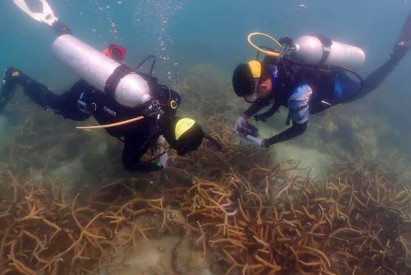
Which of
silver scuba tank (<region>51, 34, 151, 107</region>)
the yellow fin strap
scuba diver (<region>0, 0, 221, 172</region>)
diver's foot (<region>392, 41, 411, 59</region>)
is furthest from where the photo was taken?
diver's foot (<region>392, 41, 411, 59</region>)

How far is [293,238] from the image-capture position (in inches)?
171

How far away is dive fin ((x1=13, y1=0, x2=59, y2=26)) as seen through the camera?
7.38 m

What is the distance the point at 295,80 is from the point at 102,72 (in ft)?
10.1

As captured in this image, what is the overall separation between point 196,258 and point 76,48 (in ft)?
11.6

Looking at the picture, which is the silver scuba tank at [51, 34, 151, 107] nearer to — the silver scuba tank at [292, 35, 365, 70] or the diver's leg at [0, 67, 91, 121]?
the diver's leg at [0, 67, 91, 121]

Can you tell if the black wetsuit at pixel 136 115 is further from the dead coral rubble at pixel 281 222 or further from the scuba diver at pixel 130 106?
the dead coral rubble at pixel 281 222

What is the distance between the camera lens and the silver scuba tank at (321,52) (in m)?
5.62

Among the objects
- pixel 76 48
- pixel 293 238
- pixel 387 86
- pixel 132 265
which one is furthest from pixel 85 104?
pixel 387 86

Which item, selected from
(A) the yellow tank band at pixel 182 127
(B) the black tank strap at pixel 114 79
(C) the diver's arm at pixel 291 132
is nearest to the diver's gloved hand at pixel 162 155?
(A) the yellow tank band at pixel 182 127

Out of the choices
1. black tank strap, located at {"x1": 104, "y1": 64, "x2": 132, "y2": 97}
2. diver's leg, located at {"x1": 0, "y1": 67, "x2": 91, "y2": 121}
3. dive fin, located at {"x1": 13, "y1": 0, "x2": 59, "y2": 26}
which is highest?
dive fin, located at {"x1": 13, "y1": 0, "x2": 59, "y2": 26}

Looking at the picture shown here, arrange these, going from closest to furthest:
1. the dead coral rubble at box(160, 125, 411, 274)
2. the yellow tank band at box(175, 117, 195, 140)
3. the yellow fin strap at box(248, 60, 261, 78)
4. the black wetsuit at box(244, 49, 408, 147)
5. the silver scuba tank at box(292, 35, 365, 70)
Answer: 1. the yellow tank band at box(175, 117, 195, 140)
2. the dead coral rubble at box(160, 125, 411, 274)
3. the yellow fin strap at box(248, 60, 261, 78)
4. the black wetsuit at box(244, 49, 408, 147)
5. the silver scuba tank at box(292, 35, 365, 70)

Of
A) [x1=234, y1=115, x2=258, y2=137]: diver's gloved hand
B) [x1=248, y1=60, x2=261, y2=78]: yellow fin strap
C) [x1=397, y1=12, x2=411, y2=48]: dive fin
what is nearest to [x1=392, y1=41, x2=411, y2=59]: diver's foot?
[x1=397, y1=12, x2=411, y2=48]: dive fin

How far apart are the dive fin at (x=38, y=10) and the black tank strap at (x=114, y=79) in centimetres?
418

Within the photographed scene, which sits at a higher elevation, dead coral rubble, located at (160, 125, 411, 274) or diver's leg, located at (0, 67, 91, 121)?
diver's leg, located at (0, 67, 91, 121)
